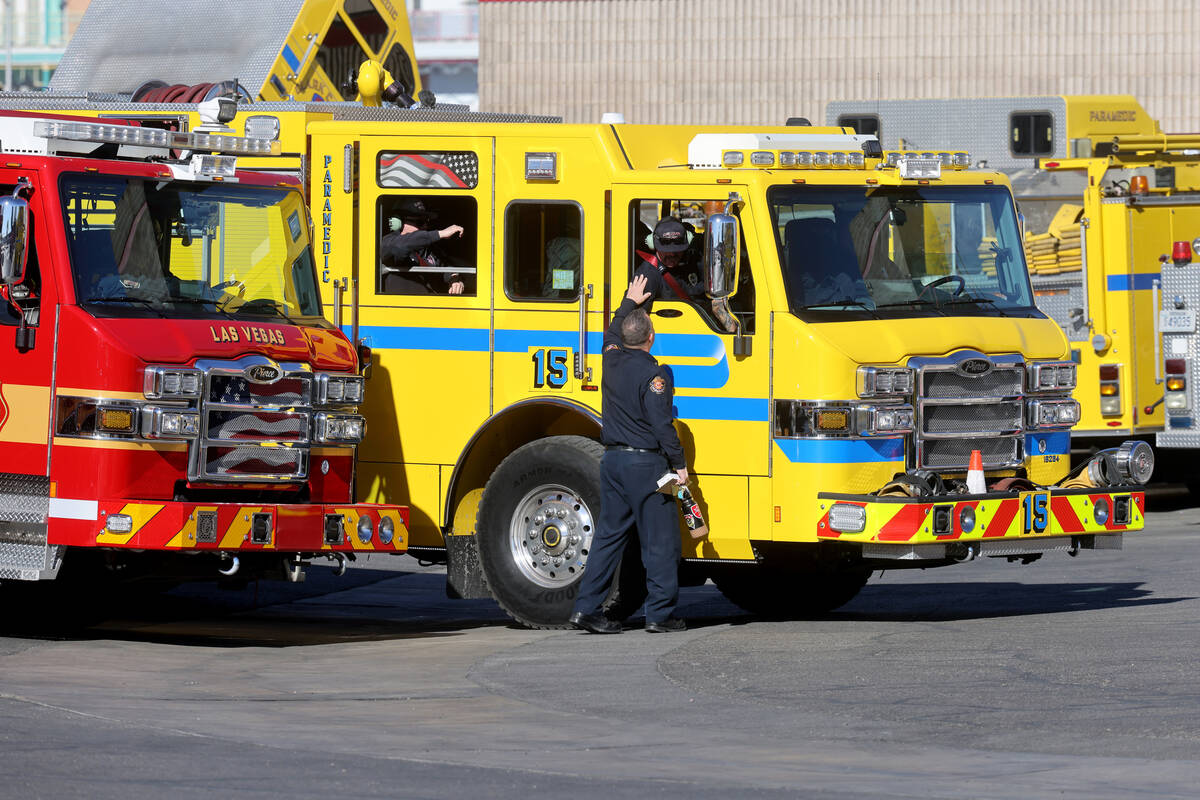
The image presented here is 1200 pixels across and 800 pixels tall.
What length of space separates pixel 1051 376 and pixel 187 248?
497cm

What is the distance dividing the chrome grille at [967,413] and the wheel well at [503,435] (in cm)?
191

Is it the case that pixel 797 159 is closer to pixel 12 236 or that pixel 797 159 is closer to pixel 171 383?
pixel 171 383

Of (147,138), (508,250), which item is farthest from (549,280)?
(147,138)

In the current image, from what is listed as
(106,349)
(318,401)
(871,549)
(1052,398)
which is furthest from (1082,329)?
(106,349)

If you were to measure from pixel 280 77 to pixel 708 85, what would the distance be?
24.5 meters

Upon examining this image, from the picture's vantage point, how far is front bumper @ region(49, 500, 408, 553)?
36.5ft

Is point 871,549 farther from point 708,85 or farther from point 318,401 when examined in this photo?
point 708,85

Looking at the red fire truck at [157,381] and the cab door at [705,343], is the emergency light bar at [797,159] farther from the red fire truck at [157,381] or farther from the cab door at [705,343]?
the red fire truck at [157,381]

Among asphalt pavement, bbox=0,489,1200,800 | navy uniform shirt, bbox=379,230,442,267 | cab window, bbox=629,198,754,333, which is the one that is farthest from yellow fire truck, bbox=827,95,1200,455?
navy uniform shirt, bbox=379,230,442,267

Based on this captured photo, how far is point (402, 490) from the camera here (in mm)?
12648

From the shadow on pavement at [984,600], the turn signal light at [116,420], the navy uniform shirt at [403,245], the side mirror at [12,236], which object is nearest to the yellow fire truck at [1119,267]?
the shadow on pavement at [984,600]

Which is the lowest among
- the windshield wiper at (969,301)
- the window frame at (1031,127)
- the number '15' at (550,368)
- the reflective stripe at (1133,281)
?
the number '15' at (550,368)

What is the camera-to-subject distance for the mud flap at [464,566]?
12.5 meters

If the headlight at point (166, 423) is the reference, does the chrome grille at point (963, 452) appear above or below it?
below
